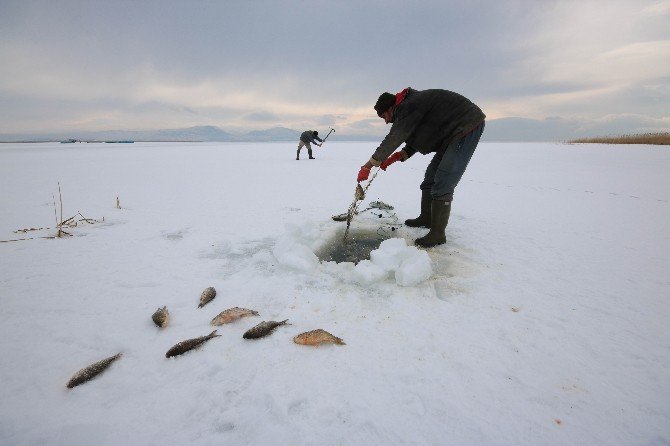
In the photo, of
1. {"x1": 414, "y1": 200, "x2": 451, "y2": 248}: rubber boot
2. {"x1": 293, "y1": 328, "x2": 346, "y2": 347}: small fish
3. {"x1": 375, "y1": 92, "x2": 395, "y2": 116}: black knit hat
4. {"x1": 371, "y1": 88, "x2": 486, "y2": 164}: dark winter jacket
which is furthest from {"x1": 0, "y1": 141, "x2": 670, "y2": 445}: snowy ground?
{"x1": 375, "y1": 92, "x2": 395, "y2": 116}: black knit hat

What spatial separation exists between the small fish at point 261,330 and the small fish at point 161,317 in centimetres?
55

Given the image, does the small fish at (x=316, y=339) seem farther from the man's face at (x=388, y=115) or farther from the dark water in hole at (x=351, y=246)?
the man's face at (x=388, y=115)

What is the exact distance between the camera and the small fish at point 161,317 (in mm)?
1931

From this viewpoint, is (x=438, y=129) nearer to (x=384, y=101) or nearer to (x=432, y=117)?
(x=432, y=117)

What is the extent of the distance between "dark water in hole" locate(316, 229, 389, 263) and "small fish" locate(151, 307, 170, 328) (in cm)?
136

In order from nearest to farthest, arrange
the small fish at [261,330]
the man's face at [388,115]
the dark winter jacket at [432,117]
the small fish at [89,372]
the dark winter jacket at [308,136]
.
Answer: the small fish at [89,372] < the small fish at [261,330] < the dark winter jacket at [432,117] < the man's face at [388,115] < the dark winter jacket at [308,136]

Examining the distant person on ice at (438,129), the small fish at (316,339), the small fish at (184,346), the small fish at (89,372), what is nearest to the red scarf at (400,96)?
the distant person on ice at (438,129)

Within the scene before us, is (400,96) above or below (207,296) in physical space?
above

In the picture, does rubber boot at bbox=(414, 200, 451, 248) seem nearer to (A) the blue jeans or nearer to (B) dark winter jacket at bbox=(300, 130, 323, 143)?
(A) the blue jeans

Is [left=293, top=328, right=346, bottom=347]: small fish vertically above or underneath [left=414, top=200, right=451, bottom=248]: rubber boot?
underneath

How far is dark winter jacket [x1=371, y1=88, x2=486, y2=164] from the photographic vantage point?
2.92 meters

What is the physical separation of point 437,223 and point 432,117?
41.1 inches

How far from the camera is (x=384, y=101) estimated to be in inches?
120

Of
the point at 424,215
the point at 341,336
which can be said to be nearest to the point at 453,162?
the point at 424,215
